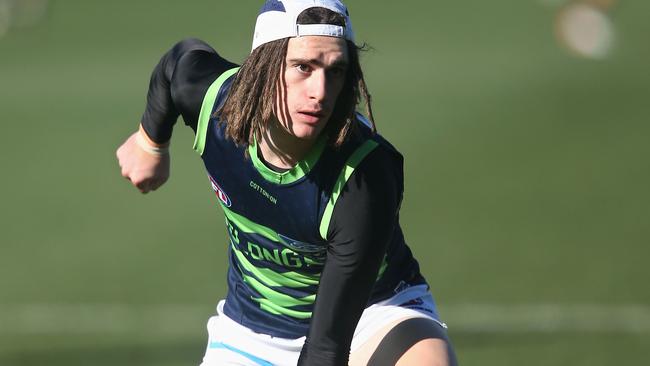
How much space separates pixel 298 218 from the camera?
4.94 m

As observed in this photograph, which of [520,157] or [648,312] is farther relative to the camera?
[520,157]

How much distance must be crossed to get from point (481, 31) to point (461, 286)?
Answer: 573 cm

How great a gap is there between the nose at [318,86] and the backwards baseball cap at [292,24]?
0.15 metres

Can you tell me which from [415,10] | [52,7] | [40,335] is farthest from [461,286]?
[52,7]

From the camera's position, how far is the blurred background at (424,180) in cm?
852

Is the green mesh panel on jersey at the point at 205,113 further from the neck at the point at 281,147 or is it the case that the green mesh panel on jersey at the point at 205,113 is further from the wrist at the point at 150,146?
the wrist at the point at 150,146

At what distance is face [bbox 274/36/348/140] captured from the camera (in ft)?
14.8

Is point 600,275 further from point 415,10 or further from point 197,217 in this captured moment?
point 415,10

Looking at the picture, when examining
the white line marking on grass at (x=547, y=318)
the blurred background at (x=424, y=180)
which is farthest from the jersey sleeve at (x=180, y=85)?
the white line marking on grass at (x=547, y=318)

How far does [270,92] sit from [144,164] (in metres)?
1.31

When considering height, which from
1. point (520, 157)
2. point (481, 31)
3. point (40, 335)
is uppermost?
point (481, 31)

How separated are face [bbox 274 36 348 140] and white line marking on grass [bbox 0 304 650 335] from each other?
4.11 m

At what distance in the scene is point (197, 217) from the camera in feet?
33.6

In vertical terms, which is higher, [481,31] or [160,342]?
[481,31]
